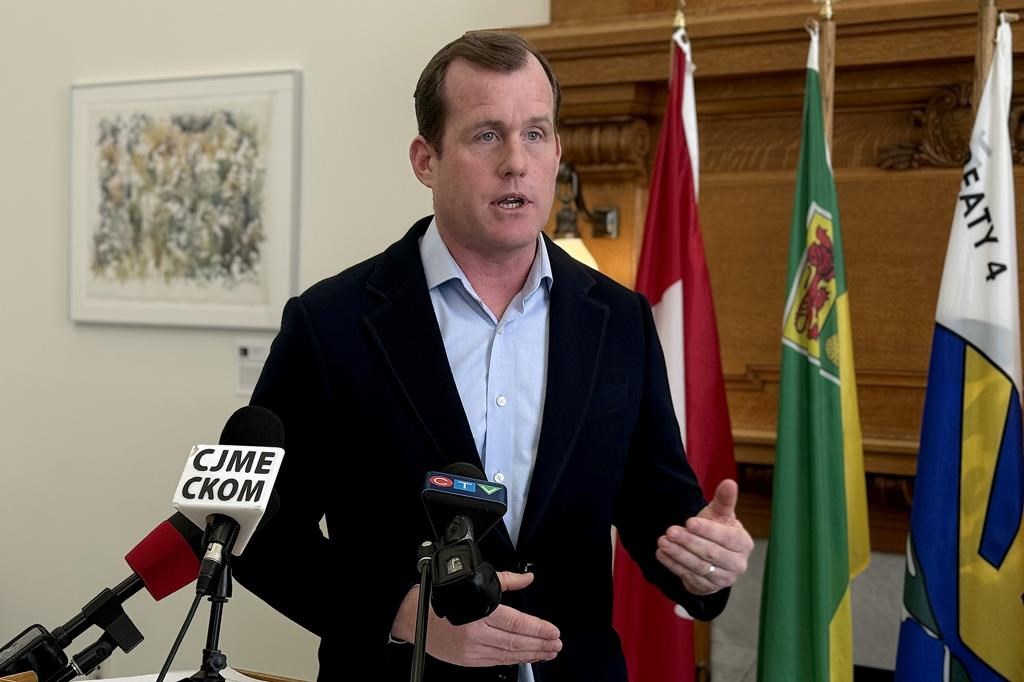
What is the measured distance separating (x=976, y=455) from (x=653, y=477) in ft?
3.36

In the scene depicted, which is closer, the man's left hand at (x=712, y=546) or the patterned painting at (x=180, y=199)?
the man's left hand at (x=712, y=546)

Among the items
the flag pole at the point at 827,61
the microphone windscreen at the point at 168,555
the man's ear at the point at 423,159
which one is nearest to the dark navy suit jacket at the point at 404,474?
the man's ear at the point at 423,159

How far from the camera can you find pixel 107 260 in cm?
407

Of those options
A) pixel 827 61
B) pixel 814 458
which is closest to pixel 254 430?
pixel 814 458

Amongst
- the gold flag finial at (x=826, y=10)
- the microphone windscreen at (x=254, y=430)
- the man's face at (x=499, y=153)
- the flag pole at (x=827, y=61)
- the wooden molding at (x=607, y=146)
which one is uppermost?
the gold flag finial at (x=826, y=10)

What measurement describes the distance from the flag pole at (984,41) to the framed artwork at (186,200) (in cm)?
208

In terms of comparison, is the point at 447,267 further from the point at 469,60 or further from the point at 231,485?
the point at 231,485

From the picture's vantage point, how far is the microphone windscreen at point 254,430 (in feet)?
3.89

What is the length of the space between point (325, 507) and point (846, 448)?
139cm

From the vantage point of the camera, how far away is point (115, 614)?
116cm

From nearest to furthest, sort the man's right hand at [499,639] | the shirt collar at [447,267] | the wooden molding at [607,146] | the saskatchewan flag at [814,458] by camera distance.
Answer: the man's right hand at [499,639]
the shirt collar at [447,267]
the saskatchewan flag at [814,458]
the wooden molding at [607,146]

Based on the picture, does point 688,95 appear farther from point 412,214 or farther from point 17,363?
point 17,363

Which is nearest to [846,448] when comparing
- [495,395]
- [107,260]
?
[495,395]

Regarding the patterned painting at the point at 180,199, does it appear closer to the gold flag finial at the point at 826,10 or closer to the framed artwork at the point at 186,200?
the framed artwork at the point at 186,200
